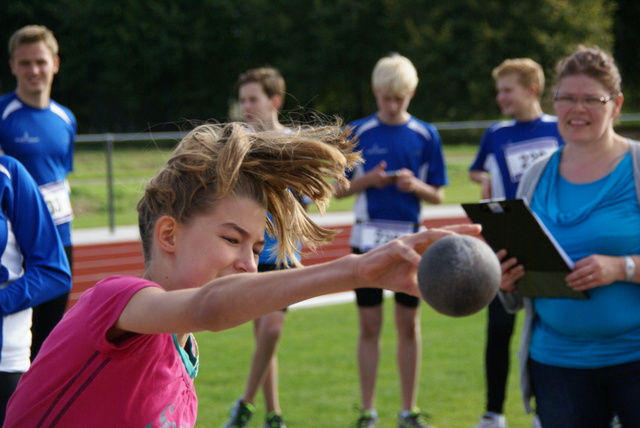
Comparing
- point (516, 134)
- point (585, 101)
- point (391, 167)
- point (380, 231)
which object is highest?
point (585, 101)

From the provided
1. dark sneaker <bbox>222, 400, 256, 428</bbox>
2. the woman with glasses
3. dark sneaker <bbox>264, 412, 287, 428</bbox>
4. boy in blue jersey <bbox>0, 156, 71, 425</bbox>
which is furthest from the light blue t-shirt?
dark sneaker <bbox>222, 400, 256, 428</bbox>

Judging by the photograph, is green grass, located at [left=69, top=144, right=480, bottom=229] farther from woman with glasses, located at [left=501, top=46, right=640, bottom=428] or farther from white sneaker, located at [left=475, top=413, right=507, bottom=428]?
woman with glasses, located at [left=501, top=46, right=640, bottom=428]

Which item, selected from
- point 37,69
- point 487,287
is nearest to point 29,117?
point 37,69

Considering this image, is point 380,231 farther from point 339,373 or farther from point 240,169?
point 240,169

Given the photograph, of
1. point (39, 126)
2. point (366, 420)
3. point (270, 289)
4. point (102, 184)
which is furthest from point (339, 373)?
point (102, 184)

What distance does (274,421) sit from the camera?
530 centimetres

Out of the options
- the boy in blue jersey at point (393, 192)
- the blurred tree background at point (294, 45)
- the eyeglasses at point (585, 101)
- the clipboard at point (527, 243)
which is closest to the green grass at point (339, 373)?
the boy in blue jersey at point (393, 192)

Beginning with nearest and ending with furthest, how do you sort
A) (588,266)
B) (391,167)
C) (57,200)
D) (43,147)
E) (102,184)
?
1. (588,266)
2. (57,200)
3. (43,147)
4. (391,167)
5. (102,184)

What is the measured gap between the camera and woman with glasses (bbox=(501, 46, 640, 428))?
10.6 feet

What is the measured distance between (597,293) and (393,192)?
2663mm

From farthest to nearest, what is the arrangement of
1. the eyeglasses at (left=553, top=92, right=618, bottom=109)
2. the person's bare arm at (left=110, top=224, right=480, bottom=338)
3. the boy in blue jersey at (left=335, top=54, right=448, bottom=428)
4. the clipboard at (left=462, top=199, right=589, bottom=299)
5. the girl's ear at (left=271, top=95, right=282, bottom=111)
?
the girl's ear at (left=271, top=95, right=282, bottom=111) → the boy in blue jersey at (left=335, top=54, right=448, bottom=428) → the eyeglasses at (left=553, top=92, right=618, bottom=109) → the clipboard at (left=462, top=199, right=589, bottom=299) → the person's bare arm at (left=110, top=224, right=480, bottom=338)

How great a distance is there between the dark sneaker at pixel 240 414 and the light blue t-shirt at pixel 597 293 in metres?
2.46

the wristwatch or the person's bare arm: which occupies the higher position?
the person's bare arm

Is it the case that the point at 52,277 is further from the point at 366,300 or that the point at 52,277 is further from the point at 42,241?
the point at 366,300
